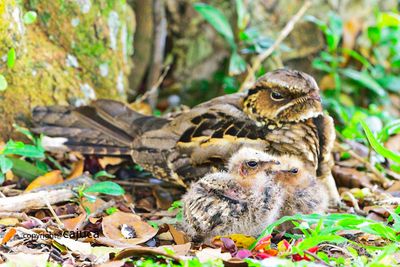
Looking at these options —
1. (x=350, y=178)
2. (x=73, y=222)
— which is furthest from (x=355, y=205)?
(x=73, y=222)

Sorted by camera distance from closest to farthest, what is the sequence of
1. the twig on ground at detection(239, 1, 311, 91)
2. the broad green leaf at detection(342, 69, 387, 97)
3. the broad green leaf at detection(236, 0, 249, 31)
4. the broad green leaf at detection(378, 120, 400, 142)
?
the broad green leaf at detection(378, 120, 400, 142), the twig on ground at detection(239, 1, 311, 91), the broad green leaf at detection(236, 0, 249, 31), the broad green leaf at detection(342, 69, 387, 97)

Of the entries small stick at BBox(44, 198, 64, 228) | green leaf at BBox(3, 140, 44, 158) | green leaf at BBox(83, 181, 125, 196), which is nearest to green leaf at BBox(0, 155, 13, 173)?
green leaf at BBox(3, 140, 44, 158)

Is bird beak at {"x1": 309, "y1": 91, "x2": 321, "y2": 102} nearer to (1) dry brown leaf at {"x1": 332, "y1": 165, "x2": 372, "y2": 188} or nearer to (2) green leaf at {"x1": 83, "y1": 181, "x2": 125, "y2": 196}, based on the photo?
(1) dry brown leaf at {"x1": 332, "y1": 165, "x2": 372, "y2": 188}

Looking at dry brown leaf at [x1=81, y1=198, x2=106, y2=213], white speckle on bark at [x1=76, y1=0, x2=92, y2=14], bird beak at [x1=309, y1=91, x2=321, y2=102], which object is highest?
white speckle on bark at [x1=76, y1=0, x2=92, y2=14]

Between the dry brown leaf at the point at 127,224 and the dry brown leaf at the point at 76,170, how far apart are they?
0.94 meters

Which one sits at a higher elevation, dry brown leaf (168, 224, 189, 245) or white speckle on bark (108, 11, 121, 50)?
white speckle on bark (108, 11, 121, 50)

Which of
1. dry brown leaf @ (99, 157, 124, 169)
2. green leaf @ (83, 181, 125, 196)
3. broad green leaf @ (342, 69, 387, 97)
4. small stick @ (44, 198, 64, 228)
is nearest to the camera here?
small stick @ (44, 198, 64, 228)

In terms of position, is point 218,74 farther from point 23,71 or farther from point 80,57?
point 23,71

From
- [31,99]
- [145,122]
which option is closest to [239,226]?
[145,122]

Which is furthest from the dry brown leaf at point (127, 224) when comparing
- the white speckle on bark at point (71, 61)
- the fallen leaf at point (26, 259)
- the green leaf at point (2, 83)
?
the white speckle on bark at point (71, 61)

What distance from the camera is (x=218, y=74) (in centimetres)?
687

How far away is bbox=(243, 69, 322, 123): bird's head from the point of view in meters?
4.50

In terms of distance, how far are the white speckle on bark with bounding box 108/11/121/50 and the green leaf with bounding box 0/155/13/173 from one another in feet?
5.03

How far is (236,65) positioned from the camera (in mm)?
A: 6152
